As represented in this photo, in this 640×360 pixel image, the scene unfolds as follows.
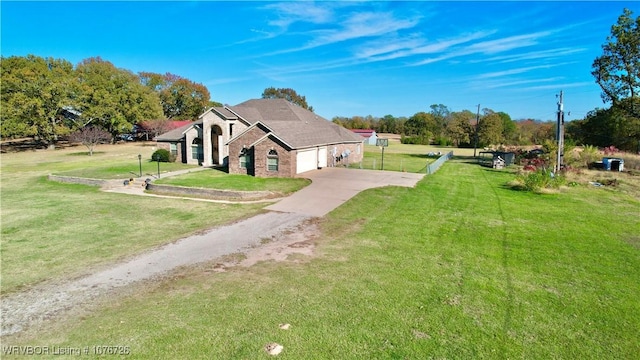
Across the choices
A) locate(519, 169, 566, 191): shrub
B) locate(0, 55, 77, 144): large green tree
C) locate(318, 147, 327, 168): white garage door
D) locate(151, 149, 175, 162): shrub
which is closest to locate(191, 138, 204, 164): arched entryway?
locate(151, 149, 175, 162): shrub

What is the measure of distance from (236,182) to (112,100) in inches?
→ 1553

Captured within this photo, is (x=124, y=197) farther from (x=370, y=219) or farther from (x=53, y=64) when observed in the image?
(x=53, y=64)

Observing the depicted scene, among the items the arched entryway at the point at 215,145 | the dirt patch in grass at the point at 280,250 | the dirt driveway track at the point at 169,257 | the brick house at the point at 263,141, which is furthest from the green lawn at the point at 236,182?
the dirt patch in grass at the point at 280,250

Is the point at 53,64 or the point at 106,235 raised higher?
the point at 53,64

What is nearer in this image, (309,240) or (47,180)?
(309,240)

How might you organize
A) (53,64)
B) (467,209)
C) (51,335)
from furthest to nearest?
(53,64) → (467,209) → (51,335)

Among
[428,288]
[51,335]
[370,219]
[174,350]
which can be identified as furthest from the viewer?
[370,219]

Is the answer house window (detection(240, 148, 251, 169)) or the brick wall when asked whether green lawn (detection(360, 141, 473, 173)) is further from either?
house window (detection(240, 148, 251, 169))

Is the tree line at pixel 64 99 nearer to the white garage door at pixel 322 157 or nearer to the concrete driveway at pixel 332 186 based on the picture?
the white garage door at pixel 322 157

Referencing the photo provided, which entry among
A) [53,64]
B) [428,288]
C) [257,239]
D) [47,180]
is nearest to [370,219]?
[257,239]

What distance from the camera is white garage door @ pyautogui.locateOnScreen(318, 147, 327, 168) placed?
95.5 feet

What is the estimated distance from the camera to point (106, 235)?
12469mm

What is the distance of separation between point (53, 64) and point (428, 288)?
70277mm

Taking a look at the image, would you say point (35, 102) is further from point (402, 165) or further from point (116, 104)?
point (402, 165)
